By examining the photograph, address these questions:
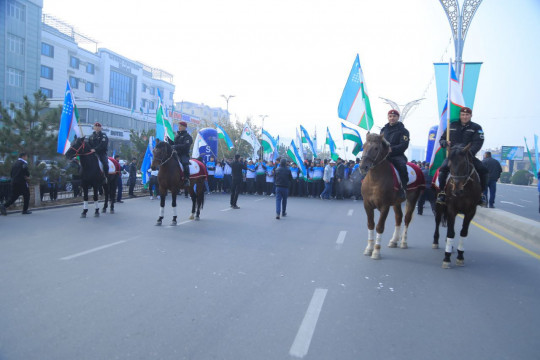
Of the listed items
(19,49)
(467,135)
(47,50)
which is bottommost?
(467,135)

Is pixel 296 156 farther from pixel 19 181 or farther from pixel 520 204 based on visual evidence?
pixel 520 204

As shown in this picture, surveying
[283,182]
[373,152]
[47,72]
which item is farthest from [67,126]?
[47,72]

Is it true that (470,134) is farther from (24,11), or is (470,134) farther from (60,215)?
(24,11)

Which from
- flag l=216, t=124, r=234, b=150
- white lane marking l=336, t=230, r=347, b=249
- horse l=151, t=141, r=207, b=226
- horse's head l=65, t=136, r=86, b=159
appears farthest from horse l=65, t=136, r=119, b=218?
flag l=216, t=124, r=234, b=150

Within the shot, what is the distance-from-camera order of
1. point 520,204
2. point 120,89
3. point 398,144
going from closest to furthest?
point 398,144, point 520,204, point 120,89

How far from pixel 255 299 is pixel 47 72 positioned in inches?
2325

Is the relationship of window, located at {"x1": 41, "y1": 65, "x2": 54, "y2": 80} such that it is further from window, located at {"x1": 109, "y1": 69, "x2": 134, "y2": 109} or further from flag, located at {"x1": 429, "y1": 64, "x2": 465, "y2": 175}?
flag, located at {"x1": 429, "y1": 64, "x2": 465, "y2": 175}

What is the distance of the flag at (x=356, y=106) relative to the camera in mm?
12555

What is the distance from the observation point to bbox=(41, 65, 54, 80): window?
53.1 metres

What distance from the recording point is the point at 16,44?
4103 centimetres

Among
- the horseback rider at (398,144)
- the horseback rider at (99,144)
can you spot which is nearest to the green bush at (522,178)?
the horseback rider at (398,144)

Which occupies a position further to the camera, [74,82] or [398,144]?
[74,82]

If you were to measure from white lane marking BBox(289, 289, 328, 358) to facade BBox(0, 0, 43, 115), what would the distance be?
141 ft

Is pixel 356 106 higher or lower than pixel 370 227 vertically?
higher
